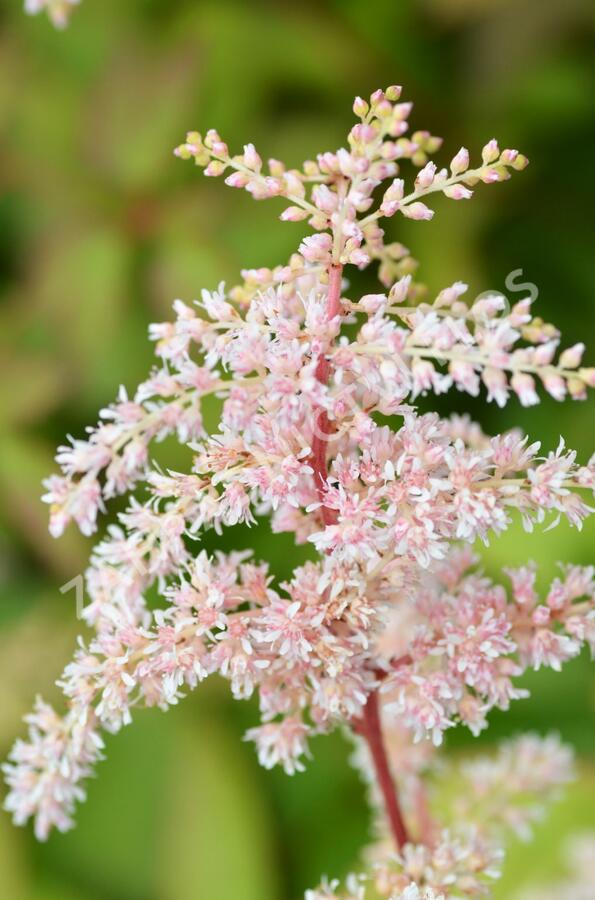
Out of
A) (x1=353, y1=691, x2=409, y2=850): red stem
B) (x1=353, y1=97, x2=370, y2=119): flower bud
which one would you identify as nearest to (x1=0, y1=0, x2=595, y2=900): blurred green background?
(x1=353, y1=691, x2=409, y2=850): red stem

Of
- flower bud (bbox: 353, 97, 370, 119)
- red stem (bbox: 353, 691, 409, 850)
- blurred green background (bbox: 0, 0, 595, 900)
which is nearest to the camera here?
flower bud (bbox: 353, 97, 370, 119)

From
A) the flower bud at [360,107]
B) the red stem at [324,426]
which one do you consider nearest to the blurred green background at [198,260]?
the red stem at [324,426]

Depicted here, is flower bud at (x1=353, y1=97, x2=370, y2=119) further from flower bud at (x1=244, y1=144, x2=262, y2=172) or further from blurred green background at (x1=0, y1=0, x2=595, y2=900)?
blurred green background at (x1=0, y1=0, x2=595, y2=900)

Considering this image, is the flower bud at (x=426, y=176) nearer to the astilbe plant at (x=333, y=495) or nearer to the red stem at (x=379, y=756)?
the astilbe plant at (x=333, y=495)

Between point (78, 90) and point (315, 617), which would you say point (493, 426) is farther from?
point (315, 617)

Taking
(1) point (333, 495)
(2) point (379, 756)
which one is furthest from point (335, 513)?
(2) point (379, 756)
